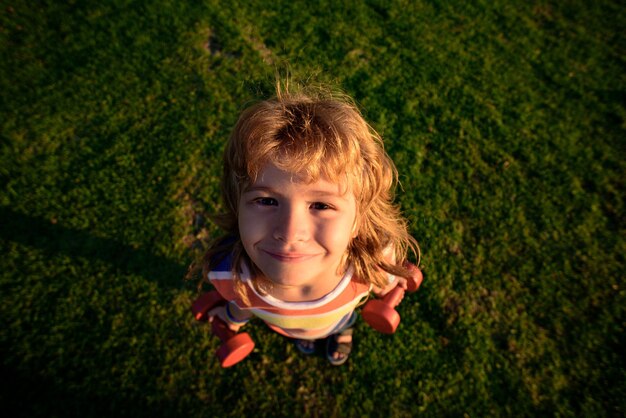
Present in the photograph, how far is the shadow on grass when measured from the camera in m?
3.36

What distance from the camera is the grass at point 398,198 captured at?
301cm

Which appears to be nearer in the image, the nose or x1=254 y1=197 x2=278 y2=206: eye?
the nose

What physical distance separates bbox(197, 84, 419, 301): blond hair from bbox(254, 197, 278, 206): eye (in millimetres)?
96

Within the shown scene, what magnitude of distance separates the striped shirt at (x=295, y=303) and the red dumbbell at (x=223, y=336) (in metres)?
0.39

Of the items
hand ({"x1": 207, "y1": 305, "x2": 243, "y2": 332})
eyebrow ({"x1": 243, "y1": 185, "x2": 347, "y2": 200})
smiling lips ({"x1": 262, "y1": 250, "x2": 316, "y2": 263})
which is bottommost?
hand ({"x1": 207, "y1": 305, "x2": 243, "y2": 332})

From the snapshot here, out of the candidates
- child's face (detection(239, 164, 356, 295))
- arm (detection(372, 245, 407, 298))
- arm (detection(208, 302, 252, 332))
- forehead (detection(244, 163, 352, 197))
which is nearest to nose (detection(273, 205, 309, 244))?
child's face (detection(239, 164, 356, 295))

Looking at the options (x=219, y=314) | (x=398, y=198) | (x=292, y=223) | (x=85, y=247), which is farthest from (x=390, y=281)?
(x=85, y=247)

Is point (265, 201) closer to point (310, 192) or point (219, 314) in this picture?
point (310, 192)

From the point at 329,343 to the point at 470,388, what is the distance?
4.07ft

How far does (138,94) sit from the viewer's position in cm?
421

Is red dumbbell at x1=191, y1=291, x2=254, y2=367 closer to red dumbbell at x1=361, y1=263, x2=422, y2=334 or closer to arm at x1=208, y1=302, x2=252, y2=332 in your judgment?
arm at x1=208, y1=302, x2=252, y2=332

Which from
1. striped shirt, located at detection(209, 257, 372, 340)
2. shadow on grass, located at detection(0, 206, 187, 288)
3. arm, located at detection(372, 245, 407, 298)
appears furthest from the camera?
shadow on grass, located at detection(0, 206, 187, 288)

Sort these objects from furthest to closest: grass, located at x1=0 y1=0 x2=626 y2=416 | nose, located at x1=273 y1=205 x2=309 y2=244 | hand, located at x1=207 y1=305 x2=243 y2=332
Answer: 1. grass, located at x1=0 y1=0 x2=626 y2=416
2. hand, located at x1=207 y1=305 x2=243 y2=332
3. nose, located at x1=273 y1=205 x2=309 y2=244

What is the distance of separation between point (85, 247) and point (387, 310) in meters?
2.88
